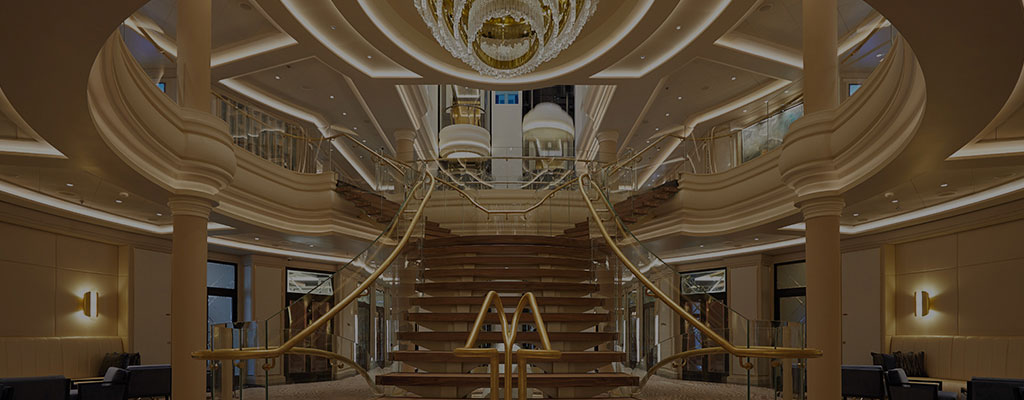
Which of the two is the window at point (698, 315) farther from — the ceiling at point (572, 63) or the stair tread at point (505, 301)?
the ceiling at point (572, 63)

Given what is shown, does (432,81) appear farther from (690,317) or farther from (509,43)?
(690,317)

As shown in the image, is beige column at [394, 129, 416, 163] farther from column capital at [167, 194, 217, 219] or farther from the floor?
column capital at [167, 194, 217, 219]

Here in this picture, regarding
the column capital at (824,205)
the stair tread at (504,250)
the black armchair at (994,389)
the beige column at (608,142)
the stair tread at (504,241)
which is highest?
the beige column at (608,142)

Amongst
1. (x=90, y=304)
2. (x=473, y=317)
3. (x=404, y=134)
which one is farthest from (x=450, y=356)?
(x=404, y=134)

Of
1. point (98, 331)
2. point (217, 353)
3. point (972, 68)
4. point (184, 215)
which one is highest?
point (972, 68)

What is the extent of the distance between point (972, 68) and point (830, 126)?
297 centimetres

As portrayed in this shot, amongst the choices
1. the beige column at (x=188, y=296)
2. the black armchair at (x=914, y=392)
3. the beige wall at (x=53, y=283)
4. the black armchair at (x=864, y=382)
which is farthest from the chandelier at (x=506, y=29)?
the beige wall at (x=53, y=283)

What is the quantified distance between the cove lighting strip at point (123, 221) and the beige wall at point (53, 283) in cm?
65

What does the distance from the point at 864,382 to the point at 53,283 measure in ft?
40.9

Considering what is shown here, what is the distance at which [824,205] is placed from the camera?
7.89 m

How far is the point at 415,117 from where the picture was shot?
16.8 meters

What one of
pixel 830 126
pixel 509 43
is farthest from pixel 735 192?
pixel 509 43

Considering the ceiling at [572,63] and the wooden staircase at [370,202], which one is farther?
the wooden staircase at [370,202]

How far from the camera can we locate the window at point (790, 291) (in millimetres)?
16234
